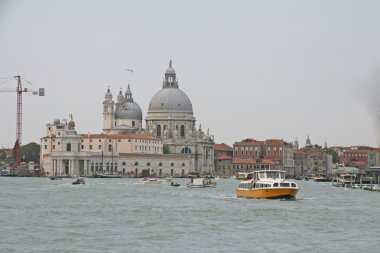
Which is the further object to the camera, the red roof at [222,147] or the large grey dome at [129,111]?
the red roof at [222,147]

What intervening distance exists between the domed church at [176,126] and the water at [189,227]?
10711 centimetres

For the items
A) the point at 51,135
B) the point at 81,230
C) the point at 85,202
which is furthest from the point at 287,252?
the point at 51,135

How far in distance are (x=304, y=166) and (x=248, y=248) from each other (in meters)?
154

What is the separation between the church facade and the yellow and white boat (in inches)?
3304

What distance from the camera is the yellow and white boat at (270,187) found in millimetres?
54125

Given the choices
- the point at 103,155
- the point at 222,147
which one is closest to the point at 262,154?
the point at 222,147

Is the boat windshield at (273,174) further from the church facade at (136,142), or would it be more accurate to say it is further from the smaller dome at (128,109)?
the smaller dome at (128,109)

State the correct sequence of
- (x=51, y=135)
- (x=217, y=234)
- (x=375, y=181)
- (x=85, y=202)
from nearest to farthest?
(x=217, y=234) < (x=85, y=202) < (x=375, y=181) < (x=51, y=135)

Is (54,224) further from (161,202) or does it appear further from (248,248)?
A: (161,202)

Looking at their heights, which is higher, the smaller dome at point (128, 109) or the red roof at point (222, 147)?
the smaller dome at point (128, 109)

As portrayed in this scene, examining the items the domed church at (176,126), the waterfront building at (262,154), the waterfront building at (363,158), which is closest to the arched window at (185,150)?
the domed church at (176,126)

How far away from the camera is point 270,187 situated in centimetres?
5412

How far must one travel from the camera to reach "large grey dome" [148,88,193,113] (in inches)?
6284

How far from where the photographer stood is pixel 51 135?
145625 mm
